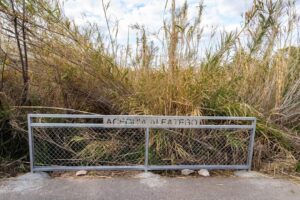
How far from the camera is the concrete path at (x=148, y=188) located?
2.39 m

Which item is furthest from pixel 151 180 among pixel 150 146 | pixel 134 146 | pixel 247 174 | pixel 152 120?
pixel 247 174

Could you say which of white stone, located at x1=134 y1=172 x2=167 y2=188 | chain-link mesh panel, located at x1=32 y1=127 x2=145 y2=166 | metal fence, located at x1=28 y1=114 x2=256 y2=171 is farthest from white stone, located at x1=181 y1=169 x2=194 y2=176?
chain-link mesh panel, located at x1=32 y1=127 x2=145 y2=166

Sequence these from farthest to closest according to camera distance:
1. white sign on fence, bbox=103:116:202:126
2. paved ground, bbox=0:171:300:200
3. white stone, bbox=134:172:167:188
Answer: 1. white sign on fence, bbox=103:116:202:126
2. white stone, bbox=134:172:167:188
3. paved ground, bbox=0:171:300:200

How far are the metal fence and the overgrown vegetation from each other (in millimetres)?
216

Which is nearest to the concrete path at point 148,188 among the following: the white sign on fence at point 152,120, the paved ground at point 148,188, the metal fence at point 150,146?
the paved ground at point 148,188

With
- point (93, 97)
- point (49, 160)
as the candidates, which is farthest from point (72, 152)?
point (93, 97)

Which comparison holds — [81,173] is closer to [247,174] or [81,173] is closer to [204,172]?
[204,172]

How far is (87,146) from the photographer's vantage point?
117 inches

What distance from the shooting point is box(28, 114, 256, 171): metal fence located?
2.89m

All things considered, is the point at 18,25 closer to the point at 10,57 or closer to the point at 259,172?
the point at 10,57

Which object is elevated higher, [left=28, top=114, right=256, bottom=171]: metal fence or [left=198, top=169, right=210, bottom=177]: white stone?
[left=28, top=114, right=256, bottom=171]: metal fence

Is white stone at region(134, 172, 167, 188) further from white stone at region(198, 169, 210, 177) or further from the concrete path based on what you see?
white stone at region(198, 169, 210, 177)

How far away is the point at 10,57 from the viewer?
3033mm

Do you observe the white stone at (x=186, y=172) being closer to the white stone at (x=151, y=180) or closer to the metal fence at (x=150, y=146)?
the metal fence at (x=150, y=146)
